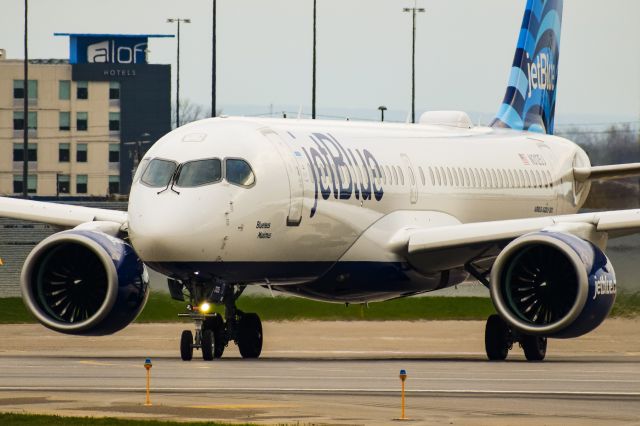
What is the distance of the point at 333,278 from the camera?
35062mm

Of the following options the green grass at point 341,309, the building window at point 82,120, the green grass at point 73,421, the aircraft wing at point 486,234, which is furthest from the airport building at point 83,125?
the green grass at point 73,421

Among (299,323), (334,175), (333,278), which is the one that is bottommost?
(299,323)

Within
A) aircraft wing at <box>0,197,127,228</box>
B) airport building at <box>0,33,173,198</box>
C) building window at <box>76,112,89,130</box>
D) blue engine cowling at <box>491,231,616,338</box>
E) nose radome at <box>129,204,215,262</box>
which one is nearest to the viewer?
blue engine cowling at <box>491,231,616,338</box>

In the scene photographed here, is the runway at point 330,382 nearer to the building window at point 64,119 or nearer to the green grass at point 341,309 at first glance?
the green grass at point 341,309

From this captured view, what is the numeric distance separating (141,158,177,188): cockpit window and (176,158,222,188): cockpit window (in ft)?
0.65

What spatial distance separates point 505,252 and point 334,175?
170 inches

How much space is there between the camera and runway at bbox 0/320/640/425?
72.4 ft

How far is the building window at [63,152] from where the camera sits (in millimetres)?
154125

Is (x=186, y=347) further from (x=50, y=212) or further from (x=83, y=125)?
(x=83, y=125)

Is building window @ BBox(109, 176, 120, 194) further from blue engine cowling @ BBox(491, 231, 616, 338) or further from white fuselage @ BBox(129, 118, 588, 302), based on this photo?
blue engine cowling @ BBox(491, 231, 616, 338)

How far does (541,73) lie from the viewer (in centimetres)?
4897

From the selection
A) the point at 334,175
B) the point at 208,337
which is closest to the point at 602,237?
the point at 334,175

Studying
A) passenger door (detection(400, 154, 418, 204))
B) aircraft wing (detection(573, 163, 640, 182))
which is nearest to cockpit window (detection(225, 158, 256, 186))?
passenger door (detection(400, 154, 418, 204))

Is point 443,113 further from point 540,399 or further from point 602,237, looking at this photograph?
point 540,399
